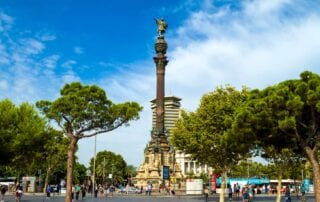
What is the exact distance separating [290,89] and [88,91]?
13.5 m

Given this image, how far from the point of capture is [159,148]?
74.2 m

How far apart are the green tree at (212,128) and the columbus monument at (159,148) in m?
29.2

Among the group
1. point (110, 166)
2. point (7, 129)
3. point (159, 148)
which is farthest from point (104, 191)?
point (110, 166)

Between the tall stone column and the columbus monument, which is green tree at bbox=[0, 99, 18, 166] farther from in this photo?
the columbus monument

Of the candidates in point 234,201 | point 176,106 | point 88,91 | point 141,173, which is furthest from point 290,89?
point 176,106

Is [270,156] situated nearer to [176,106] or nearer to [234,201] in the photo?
[234,201]

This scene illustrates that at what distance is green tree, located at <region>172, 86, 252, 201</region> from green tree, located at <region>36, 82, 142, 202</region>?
10909 millimetres

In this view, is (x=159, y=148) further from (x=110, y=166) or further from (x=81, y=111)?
(x=110, y=166)

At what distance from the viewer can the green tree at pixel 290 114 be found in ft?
82.4

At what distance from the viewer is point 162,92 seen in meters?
73.5

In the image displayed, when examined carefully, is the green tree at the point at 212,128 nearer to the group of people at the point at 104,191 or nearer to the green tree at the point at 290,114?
the green tree at the point at 290,114

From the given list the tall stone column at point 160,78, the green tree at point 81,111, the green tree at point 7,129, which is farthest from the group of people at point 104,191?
the green tree at point 81,111

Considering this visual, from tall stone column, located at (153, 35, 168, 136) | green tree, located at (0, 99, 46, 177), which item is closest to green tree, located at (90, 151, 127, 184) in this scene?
tall stone column, located at (153, 35, 168, 136)

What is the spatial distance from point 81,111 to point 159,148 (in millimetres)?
44037
